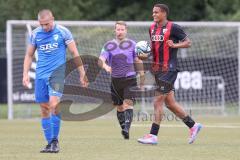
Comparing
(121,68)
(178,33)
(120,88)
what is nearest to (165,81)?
(178,33)

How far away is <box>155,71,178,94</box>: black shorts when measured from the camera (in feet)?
41.2

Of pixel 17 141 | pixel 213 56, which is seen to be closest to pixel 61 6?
pixel 213 56

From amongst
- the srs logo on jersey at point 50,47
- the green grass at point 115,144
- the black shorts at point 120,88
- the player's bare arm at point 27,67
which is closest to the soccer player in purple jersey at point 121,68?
the black shorts at point 120,88

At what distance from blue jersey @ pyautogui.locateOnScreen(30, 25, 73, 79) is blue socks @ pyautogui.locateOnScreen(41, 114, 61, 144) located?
0.61m

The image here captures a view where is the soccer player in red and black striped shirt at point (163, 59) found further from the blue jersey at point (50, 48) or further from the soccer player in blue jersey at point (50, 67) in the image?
the blue jersey at point (50, 48)

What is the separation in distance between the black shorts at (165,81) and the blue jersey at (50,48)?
1.87 metres

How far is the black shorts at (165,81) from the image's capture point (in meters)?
12.5

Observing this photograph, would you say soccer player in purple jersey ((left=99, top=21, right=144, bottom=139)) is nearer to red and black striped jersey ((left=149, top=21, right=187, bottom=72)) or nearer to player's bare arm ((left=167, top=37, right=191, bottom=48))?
red and black striped jersey ((left=149, top=21, right=187, bottom=72))

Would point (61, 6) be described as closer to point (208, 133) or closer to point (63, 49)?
point (208, 133)

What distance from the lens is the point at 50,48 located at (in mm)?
11312

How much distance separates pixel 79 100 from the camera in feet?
77.9

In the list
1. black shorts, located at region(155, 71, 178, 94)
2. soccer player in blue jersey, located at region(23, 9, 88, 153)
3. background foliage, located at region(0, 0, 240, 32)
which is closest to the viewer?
soccer player in blue jersey, located at region(23, 9, 88, 153)

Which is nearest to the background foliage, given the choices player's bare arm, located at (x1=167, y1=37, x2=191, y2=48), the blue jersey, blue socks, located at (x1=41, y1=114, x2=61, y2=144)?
player's bare arm, located at (x1=167, y1=37, x2=191, y2=48)

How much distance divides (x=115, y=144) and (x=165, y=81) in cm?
125
